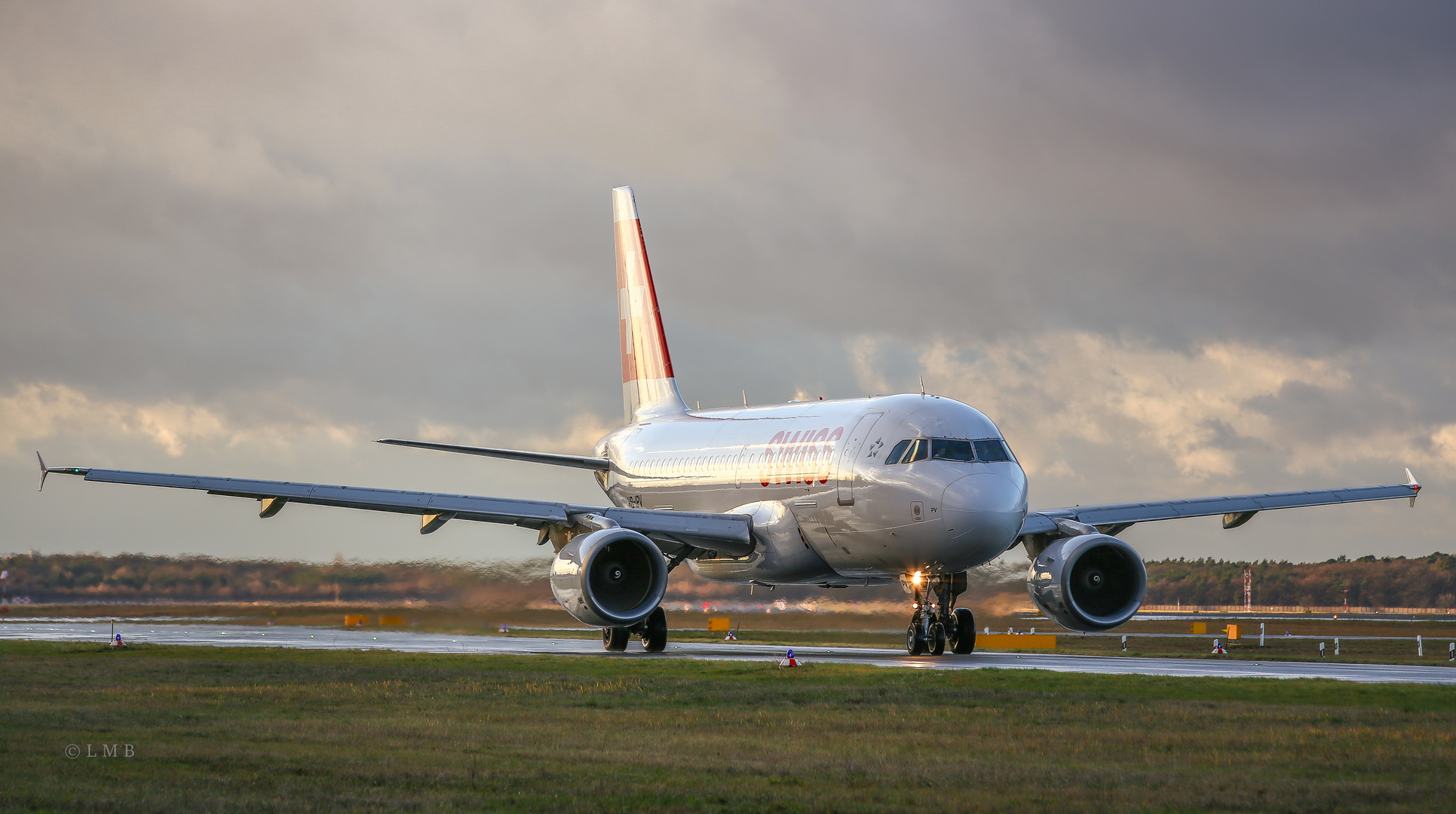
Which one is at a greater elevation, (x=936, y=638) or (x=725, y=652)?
(x=936, y=638)

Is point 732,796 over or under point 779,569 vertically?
under

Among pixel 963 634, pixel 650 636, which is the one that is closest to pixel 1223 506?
pixel 963 634

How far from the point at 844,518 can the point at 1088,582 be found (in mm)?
4739

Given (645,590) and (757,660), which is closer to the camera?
(757,660)

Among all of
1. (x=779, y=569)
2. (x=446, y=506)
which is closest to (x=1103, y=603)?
(x=779, y=569)

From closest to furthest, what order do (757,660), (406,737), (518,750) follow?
(518,750) → (406,737) → (757,660)

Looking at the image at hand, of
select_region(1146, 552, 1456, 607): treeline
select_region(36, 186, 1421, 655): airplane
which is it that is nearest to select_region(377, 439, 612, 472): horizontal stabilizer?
select_region(36, 186, 1421, 655): airplane

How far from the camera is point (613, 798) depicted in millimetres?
10727

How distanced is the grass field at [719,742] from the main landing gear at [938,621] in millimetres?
6734

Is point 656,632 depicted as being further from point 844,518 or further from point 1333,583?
point 1333,583

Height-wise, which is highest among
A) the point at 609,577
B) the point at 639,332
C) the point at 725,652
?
the point at 639,332

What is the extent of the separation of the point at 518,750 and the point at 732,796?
3.20 m

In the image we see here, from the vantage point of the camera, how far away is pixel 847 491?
2828cm

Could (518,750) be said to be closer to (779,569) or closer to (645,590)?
(645,590)
